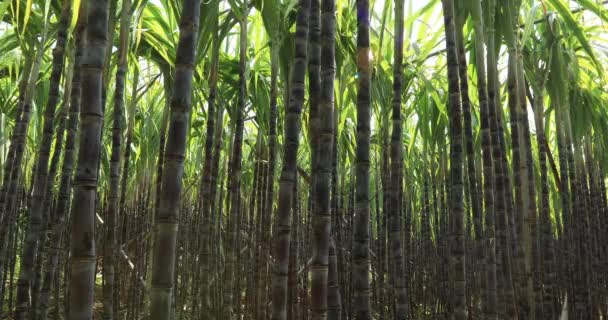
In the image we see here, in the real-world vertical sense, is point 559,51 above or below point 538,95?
above

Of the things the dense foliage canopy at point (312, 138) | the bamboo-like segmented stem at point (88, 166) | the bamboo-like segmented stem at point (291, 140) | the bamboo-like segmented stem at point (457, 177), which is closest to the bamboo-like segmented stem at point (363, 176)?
the dense foliage canopy at point (312, 138)

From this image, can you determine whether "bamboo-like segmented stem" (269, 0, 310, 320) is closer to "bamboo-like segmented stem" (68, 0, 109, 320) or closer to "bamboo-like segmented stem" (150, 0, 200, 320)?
"bamboo-like segmented stem" (150, 0, 200, 320)

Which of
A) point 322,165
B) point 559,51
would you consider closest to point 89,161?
point 322,165

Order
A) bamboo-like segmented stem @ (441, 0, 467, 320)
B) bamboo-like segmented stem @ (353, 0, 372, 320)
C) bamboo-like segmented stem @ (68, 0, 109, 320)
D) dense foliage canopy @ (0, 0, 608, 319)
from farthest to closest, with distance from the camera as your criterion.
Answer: bamboo-like segmented stem @ (441, 0, 467, 320), bamboo-like segmented stem @ (353, 0, 372, 320), dense foliage canopy @ (0, 0, 608, 319), bamboo-like segmented stem @ (68, 0, 109, 320)

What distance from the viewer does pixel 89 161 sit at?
1679mm

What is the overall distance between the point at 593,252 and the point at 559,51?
142 inches

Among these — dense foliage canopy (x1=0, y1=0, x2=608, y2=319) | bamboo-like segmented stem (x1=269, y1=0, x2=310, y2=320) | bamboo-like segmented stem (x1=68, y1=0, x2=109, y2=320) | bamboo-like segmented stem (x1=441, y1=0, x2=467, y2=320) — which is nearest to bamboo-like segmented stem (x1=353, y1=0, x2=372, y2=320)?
dense foliage canopy (x1=0, y1=0, x2=608, y2=319)

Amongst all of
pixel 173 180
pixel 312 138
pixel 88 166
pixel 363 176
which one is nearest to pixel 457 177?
pixel 363 176

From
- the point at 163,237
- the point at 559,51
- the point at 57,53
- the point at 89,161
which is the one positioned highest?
the point at 559,51

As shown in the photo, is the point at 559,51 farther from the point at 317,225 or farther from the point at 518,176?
the point at 317,225

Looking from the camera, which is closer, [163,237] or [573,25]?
[163,237]

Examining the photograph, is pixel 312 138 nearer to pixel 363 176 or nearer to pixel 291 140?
pixel 291 140

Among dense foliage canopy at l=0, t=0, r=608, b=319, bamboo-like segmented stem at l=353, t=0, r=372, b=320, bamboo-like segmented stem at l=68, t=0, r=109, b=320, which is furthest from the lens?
bamboo-like segmented stem at l=353, t=0, r=372, b=320

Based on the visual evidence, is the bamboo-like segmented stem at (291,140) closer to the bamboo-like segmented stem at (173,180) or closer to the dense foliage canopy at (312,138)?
the dense foliage canopy at (312,138)
